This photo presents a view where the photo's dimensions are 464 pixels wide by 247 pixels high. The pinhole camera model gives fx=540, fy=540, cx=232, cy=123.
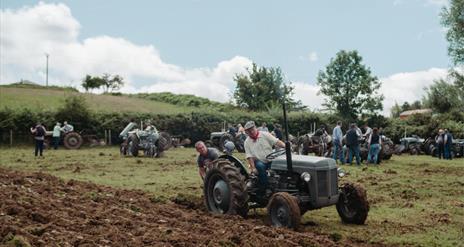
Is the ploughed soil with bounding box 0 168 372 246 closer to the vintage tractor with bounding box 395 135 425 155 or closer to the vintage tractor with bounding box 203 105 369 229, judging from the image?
the vintage tractor with bounding box 203 105 369 229

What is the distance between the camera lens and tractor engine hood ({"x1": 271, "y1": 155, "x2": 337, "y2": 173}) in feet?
27.1

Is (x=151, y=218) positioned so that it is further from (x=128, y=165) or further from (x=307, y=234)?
(x=128, y=165)

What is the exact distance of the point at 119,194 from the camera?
10969 millimetres

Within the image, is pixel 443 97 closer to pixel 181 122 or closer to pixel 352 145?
pixel 181 122

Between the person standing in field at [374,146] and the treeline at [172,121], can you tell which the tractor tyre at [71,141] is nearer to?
the treeline at [172,121]

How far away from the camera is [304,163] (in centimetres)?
841

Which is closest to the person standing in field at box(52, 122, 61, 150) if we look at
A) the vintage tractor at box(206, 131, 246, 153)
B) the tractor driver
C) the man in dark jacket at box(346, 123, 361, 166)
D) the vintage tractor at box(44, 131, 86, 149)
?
the vintage tractor at box(44, 131, 86, 149)

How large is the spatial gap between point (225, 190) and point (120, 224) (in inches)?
78.5

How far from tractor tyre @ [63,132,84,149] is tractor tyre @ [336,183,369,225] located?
2472 centimetres

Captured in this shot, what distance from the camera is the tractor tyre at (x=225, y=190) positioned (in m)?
8.65

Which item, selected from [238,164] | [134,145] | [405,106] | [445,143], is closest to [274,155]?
[238,164]

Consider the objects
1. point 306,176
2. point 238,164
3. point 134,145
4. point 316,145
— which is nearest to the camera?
point 306,176

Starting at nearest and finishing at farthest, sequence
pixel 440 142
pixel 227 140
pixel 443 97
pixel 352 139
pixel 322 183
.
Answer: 1. pixel 322 183
2. pixel 352 139
3. pixel 440 142
4. pixel 227 140
5. pixel 443 97

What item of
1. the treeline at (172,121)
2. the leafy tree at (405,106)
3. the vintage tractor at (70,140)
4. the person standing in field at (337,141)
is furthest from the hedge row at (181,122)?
the leafy tree at (405,106)
